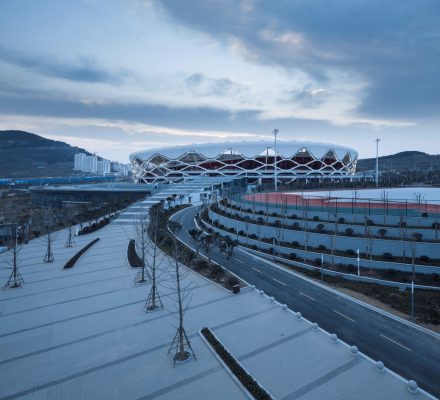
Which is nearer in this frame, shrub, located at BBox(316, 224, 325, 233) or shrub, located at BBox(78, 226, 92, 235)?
shrub, located at BBox(316, 224, 325, 233)

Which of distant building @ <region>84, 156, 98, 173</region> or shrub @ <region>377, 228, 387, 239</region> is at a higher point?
distant building @ <region>84, 156, 98, 173</region>

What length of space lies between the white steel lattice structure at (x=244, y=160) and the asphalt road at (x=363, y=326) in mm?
63181

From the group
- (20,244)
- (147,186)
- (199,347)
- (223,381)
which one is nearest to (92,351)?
(199,347)

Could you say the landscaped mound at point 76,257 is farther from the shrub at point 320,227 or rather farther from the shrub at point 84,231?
the shrub at point 320,227

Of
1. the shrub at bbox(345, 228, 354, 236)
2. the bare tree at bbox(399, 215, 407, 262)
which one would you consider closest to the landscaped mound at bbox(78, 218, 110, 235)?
the shrub at bbox(345, 228, 354, 236)

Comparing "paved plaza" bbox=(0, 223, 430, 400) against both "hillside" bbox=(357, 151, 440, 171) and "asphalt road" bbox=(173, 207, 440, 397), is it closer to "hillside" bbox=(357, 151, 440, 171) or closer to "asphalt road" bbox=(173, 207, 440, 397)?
"asphalt road" bbox=(173, 207, 440, 397)

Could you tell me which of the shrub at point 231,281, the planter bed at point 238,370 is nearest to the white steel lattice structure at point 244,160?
the shrub at point 231,281

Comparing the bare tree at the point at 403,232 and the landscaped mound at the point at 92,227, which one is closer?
the bare tree at the point at 403,232

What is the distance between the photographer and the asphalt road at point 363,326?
10672mm

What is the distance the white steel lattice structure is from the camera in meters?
81.3

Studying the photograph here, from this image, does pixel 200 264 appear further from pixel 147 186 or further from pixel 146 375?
pixel 147 186

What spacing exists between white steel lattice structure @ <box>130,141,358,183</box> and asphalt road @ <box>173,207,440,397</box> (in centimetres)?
6318

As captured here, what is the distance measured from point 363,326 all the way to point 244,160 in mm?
70129

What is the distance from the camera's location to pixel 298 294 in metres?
16.8
